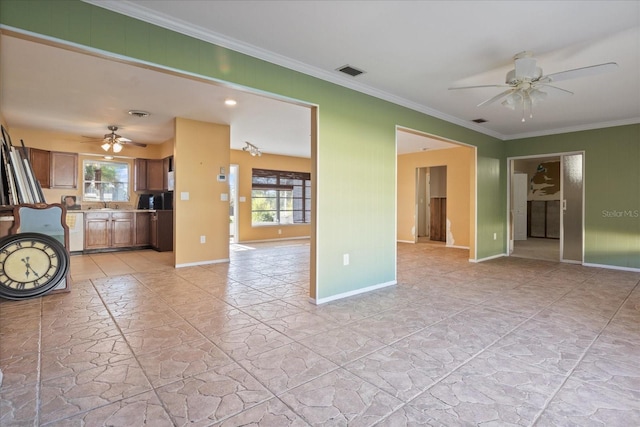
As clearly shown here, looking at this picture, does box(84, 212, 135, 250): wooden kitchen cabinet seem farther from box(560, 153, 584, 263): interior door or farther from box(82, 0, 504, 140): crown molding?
box(560, 153, 584, 263): interior door

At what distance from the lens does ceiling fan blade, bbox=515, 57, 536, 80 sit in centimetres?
302

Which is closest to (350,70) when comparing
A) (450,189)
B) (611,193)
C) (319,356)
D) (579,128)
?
(319,356)

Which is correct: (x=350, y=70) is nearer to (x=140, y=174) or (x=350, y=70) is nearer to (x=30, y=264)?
(x=30, y=264)

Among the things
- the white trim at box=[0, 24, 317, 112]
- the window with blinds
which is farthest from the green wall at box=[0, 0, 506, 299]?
the window with blinds

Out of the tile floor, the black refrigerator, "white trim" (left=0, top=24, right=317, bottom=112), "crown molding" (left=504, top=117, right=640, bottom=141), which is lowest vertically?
the tile floor

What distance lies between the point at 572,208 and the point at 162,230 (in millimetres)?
8446

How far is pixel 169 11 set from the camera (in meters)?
2.43

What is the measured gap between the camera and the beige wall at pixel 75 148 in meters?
6.47

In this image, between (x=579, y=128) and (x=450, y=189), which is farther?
(x=450, y=189)

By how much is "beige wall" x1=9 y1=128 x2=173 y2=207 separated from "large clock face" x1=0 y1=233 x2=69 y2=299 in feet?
12.7

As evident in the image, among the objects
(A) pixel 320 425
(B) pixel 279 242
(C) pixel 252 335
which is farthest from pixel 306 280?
(B) pixel 279 242

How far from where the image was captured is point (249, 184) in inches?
355

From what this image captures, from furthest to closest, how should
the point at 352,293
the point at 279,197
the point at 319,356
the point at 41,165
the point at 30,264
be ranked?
1. the point at 279,197
2. the point at 41,165
3. the point at 352,293
4. the point at 30,264
5. the point at 319,356

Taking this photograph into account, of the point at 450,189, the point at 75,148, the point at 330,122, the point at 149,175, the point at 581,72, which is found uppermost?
the point at 75,148
